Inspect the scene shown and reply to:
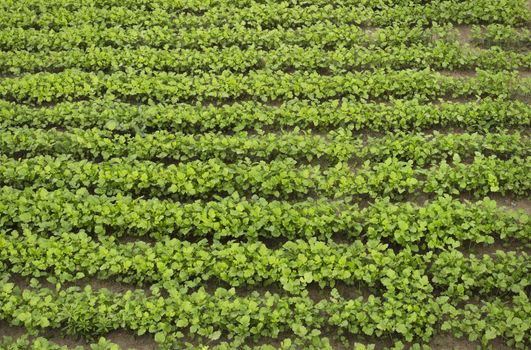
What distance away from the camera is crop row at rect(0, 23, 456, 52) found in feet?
29.7

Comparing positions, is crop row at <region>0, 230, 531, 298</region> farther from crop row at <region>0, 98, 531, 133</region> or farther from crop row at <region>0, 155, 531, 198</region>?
crop row at <region>0, 98, 531, 133</region>

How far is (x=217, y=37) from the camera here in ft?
29.8

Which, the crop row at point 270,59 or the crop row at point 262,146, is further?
the crop row at point 270,59

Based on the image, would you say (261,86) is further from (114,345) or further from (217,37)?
(114,345)

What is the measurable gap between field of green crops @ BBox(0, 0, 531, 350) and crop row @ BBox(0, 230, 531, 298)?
0.07ft

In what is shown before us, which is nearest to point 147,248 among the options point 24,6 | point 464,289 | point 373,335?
point 373,335

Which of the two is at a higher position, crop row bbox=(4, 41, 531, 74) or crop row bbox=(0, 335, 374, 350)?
crop row bbox=(4, 41, 531, 74)

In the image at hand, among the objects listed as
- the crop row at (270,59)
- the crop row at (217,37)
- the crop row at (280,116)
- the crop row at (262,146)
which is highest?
the crop row at (217,37)

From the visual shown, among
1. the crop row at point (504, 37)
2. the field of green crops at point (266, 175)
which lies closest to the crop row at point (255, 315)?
the field of green crops at point (266, 175)

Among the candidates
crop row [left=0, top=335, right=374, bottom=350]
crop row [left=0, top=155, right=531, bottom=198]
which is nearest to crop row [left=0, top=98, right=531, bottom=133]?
crop row [left=0, top=155, right=531, bottom=198]

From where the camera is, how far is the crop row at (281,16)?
9.41 m

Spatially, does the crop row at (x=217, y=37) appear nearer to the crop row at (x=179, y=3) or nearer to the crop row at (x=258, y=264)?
the crop row at (x=179, y=3)

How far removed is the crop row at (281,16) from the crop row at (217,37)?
0.29m

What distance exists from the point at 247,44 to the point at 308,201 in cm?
338
